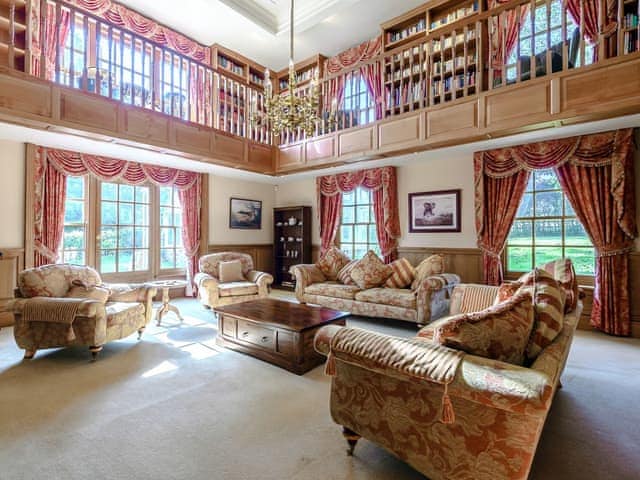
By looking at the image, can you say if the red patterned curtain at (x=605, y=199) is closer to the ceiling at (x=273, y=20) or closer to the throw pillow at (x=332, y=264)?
the throw pillow at (x=332, y=264)

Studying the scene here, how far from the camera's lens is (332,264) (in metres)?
5.70

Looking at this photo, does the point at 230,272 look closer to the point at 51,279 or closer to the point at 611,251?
the point at 51,279

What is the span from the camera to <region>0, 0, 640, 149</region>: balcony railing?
12.3ft

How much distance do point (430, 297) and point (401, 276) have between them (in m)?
0.86

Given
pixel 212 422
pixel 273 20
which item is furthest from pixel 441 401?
pixel 273 20

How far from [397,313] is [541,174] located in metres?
2.84

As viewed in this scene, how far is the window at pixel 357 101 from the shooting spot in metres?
5.41

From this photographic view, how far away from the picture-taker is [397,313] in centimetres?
437

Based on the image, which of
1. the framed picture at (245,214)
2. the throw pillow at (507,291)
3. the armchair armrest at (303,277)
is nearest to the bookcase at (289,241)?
the framed picture at (245,214)

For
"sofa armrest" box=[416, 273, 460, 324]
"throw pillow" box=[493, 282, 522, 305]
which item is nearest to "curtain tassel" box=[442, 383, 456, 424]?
"throw pillow" box=[493, 282, 522, 305]

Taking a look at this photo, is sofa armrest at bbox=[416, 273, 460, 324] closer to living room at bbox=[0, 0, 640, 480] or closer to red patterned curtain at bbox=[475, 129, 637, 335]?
living room at bbox=[0, 0, 640, 480]

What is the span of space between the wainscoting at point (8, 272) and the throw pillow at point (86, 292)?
1708 mm

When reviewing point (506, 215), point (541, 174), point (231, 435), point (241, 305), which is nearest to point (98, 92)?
point (241, 305)

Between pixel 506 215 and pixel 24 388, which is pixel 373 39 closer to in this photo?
pixel 506 215
